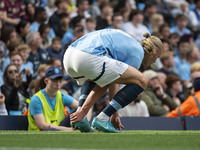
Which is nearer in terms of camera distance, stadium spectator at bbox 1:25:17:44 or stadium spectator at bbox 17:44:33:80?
stadium spectator at bbox 17:44:33:80

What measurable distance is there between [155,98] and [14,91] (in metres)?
3.20

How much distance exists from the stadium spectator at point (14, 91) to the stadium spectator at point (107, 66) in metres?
3.11

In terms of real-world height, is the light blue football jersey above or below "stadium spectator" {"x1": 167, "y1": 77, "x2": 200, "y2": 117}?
above

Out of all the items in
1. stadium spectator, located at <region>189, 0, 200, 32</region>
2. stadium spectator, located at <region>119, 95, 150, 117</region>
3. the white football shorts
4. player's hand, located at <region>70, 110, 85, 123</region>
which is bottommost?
stadium spectator, located at <region>189, 0, 200, 32</region>

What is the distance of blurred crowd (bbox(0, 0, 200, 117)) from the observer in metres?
9.20

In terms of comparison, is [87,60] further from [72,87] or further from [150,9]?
[150,9]

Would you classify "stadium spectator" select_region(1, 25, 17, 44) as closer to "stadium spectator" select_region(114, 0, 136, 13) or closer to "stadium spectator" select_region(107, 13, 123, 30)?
"stadium spectator" select_region(107, 13, 123, 30)

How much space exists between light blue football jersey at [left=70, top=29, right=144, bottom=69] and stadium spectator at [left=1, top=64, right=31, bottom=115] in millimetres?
3295

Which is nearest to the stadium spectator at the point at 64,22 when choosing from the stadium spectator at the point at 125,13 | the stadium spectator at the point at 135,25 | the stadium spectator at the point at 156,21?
the stadium spectator at the point at 135,25

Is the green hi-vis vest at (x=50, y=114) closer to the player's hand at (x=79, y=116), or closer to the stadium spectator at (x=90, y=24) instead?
the player's hand at (x=79, y=116)

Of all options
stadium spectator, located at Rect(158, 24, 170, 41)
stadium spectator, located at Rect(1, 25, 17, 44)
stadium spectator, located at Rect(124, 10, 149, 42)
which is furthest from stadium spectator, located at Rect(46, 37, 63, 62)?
stadium spectator, located at Rect(158, 24, 170, 41)

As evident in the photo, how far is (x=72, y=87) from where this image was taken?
999cm

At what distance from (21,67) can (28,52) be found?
0.46m

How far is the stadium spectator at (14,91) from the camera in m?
8.73
